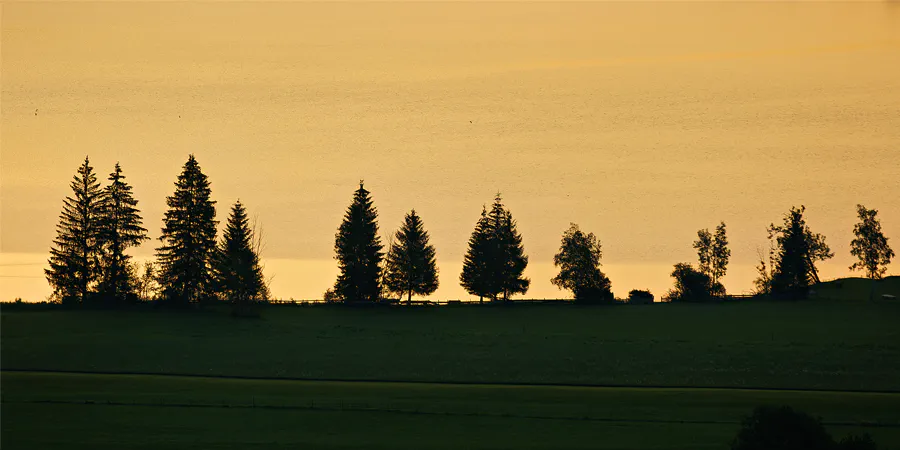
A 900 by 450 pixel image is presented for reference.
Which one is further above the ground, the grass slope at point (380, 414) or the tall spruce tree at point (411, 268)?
the tall spruce tree at point (411, 268)

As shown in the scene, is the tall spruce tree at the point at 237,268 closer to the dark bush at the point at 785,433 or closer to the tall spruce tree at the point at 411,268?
the tall spruce tree at the point at 411,268

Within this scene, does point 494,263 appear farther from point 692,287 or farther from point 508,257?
point 692,287

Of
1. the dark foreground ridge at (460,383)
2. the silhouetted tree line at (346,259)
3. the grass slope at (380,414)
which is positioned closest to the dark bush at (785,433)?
the grass slope at (380,414)

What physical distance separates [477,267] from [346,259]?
16965mm

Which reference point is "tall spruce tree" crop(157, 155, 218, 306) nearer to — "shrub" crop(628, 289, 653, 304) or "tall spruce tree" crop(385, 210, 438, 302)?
"tall spruce tree" crop(385, 210, 438, 302)

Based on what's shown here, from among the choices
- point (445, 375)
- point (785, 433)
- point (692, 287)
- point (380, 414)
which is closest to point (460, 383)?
point (445, 375)

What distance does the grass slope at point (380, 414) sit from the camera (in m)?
51.6

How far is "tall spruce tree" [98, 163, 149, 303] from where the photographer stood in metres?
113

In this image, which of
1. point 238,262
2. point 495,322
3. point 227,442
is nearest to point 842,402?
point 227,442

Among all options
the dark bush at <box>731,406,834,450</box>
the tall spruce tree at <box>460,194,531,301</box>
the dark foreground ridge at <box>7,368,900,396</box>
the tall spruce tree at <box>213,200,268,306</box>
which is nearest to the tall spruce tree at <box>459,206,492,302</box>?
the tall spruce tree at <box>460,194,531,301</box>

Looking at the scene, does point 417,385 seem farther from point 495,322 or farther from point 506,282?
point 506,282

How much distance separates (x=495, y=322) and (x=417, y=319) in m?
7.73

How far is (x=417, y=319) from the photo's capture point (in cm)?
11212

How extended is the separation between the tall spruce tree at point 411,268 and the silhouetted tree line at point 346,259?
11cm
